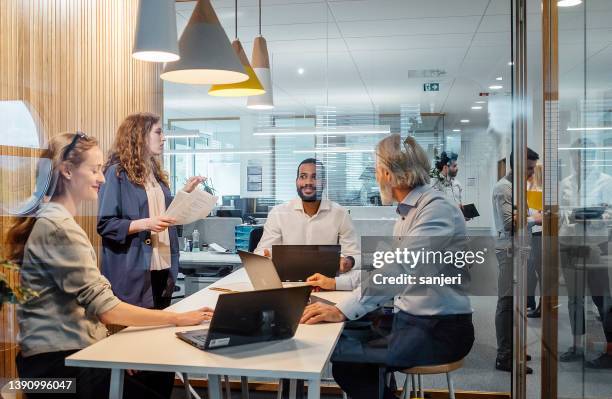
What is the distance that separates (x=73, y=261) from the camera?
2.44m

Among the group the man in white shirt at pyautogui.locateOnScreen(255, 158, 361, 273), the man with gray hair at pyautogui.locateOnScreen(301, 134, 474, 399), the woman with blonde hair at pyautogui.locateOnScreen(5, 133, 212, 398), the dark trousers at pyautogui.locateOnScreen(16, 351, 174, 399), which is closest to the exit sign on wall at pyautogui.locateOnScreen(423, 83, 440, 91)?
the man with gray hair at pyautogui.locateOnScreen(301, 134, 474, 399)

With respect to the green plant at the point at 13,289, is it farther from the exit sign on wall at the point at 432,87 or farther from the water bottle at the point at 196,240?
the exit sign on wall at the point at 432,87

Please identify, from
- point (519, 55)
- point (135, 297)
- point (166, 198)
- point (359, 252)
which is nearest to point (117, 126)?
point (166, 198)

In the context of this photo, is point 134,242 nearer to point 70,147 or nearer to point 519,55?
point 70,147

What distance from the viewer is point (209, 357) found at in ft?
6.21

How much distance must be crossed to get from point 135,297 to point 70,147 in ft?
3.04

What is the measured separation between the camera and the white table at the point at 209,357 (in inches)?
71.4

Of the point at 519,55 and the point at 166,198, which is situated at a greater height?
the point at 519,55

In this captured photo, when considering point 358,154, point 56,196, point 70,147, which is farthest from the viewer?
point 358,154

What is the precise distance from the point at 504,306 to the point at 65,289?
2306mm

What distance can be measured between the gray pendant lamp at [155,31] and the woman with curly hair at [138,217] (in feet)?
2.69

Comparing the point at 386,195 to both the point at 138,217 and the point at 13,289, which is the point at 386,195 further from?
the point at 13,289

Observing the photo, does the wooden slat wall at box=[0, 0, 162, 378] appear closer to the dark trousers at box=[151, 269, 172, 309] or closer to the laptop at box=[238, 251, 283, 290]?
the dark trousers at box=[151, 269, 172, 309]

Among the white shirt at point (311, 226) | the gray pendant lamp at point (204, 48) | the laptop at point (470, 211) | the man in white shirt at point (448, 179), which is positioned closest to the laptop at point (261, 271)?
the white shirt at point (311, 226)
